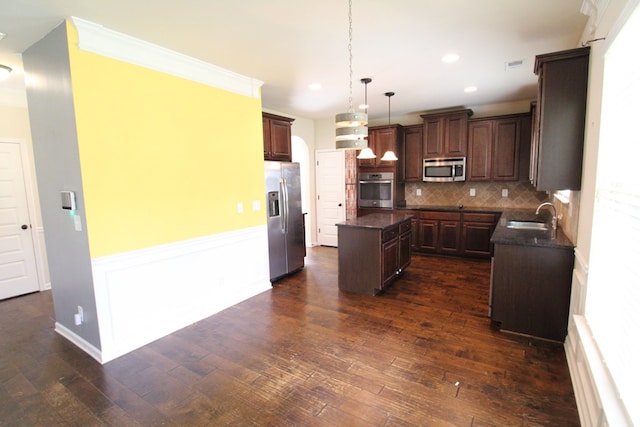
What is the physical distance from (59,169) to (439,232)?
5.40 meters

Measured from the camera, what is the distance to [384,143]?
238 inches

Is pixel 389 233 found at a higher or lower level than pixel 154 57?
lower

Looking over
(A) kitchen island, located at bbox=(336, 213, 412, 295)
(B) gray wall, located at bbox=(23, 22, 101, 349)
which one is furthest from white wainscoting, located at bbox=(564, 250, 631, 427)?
(B) gray wall, located at bbox=(23, 22, 101, 349)

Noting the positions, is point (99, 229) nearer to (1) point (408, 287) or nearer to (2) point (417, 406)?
(2) point (417, 406)

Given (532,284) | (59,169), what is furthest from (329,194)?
(59,169)

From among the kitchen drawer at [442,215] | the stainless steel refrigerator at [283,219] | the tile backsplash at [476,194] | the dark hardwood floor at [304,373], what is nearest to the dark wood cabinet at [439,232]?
the kitchen drawer at [442,215]

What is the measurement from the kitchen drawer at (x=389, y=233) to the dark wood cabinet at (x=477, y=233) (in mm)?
1866

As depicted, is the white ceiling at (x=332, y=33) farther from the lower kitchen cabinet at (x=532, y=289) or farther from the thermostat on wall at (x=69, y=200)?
the lower kitchen cabinet at (x=532, y=289)

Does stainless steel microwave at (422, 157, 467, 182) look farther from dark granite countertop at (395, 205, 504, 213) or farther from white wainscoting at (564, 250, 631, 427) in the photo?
white wainscoting at (564, 250, 631, 427)

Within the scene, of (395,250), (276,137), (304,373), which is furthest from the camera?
(276,137)

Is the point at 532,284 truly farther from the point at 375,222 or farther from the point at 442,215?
the point at 442,215

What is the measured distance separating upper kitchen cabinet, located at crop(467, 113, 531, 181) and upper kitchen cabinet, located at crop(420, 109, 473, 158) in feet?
0.48

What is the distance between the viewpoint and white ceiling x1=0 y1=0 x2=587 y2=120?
7.43 feet

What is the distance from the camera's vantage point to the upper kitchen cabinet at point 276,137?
15.0 ft
